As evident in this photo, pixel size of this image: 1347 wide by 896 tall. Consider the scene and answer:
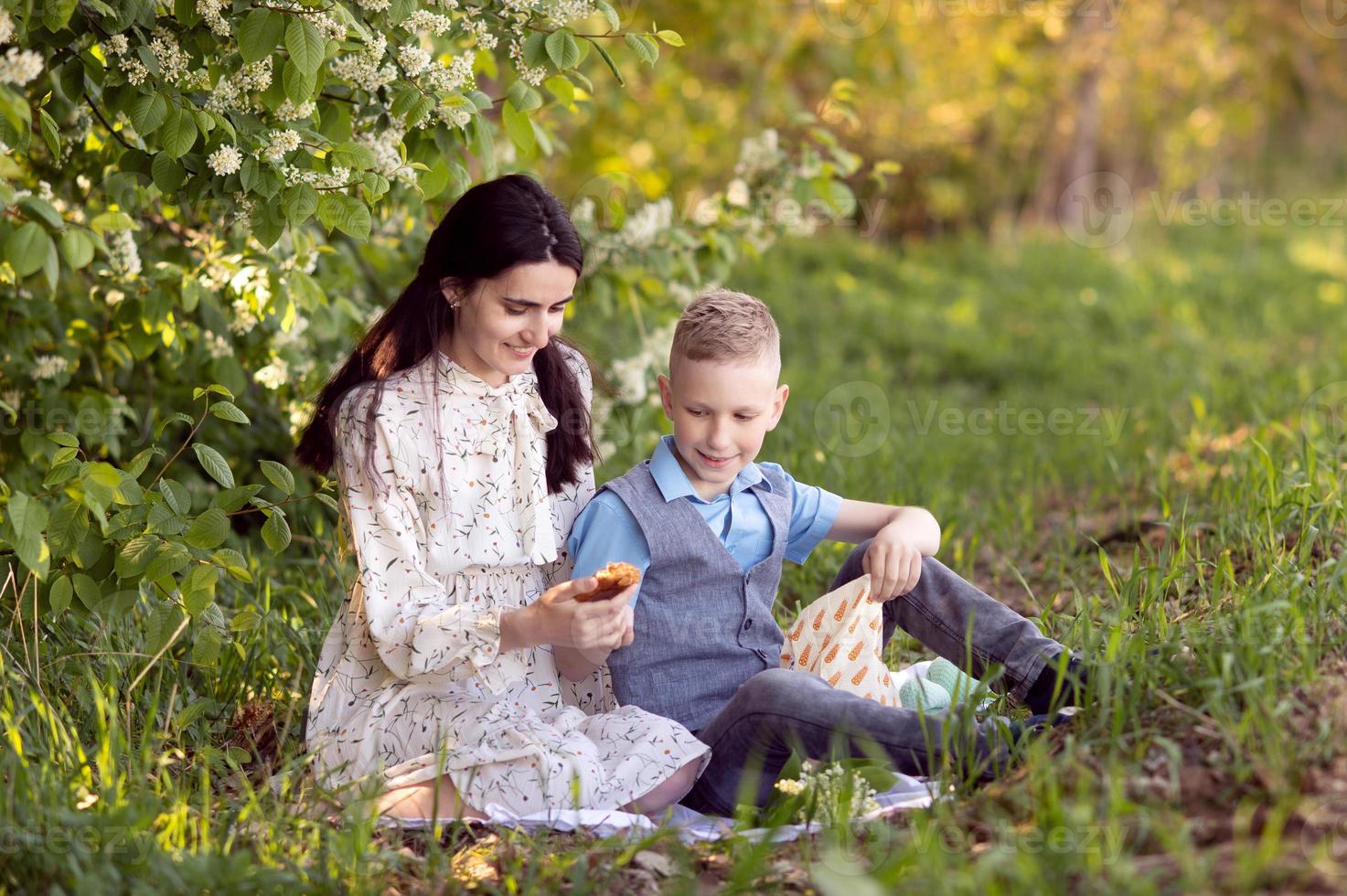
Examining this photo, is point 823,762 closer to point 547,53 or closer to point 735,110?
point 547,53

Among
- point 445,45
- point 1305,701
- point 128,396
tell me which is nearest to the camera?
point 1305,701

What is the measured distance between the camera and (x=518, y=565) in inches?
104

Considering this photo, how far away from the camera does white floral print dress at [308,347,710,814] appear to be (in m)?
2.36

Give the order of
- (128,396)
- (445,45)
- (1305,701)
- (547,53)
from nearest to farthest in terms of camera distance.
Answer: (1305,701) → (547,53) → (445,45) → (128,396)

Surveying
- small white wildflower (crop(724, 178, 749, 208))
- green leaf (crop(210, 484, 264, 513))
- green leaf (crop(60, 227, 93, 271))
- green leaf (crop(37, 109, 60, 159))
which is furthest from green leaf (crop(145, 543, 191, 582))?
small white wildflower (crop(724, 178, 749, 208))

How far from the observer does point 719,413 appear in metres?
2.54

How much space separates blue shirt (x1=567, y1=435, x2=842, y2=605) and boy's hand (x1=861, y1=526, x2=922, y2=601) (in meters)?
0.18

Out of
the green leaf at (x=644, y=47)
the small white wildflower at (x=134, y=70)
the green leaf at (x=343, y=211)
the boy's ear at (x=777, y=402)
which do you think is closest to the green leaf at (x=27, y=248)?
the small white wildflower at (x=134, y=70)

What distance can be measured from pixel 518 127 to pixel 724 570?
1.13 m

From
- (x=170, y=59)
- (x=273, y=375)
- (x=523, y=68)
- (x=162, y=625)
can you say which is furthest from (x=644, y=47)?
(x=162, y=625)

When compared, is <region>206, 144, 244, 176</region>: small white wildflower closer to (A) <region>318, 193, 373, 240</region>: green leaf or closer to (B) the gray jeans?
(A) <region>318, 193, 373, 240</region>: green leaf

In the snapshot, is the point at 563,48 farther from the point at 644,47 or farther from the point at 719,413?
the point at 719,413

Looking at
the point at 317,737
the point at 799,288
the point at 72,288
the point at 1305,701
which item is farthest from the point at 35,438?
the point at 799,288

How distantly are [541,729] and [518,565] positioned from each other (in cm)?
35
